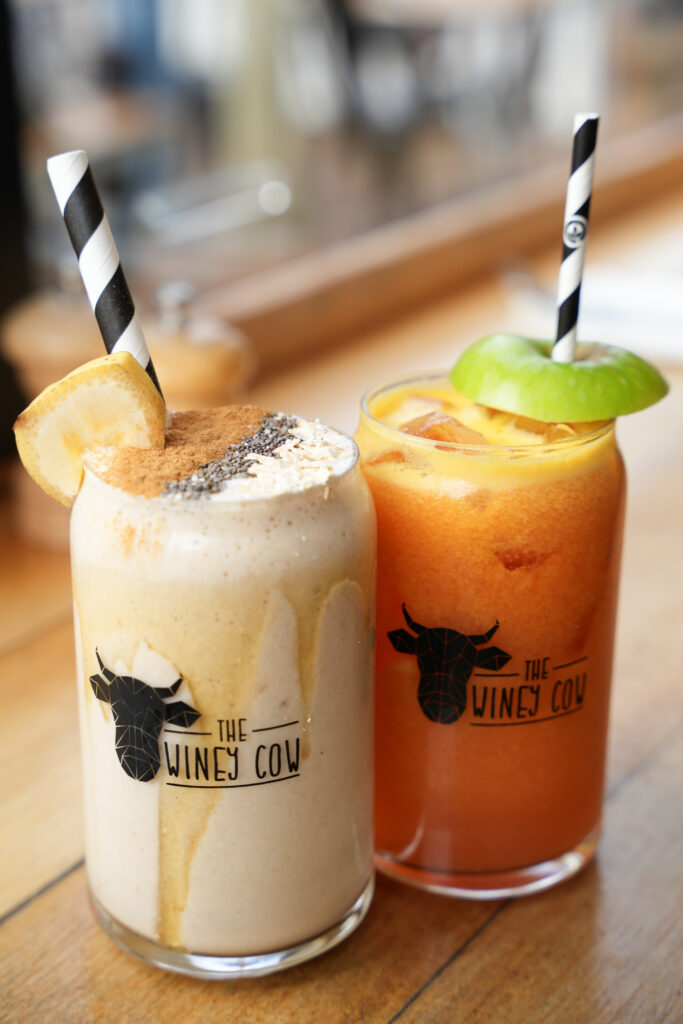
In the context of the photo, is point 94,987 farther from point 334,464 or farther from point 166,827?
point 334,464

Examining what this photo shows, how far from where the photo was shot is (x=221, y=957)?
545mm

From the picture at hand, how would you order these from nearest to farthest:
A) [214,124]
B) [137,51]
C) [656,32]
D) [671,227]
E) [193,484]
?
[193,484], [671,227], [214,124], [137,51], [656,32]

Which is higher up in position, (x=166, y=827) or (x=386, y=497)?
(x=386, y=497)

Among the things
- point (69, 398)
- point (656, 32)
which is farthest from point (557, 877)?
point (656, 32)

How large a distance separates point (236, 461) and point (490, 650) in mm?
153

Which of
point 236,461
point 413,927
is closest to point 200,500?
point 236,461

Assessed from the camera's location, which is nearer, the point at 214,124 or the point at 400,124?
the point at 214,124

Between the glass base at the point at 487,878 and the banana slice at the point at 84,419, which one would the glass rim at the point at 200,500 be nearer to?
the banana slice at the point at 84,419

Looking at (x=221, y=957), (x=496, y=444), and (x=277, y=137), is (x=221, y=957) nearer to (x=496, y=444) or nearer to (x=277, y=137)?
(x=496, y=444)

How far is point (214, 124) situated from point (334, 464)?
2154 mm

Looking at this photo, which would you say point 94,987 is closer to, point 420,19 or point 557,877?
point 557,877

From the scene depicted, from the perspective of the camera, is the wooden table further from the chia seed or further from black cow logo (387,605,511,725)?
the chia seed

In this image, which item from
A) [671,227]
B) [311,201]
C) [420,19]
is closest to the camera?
[671,227]

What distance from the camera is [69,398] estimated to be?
0.52 meters
